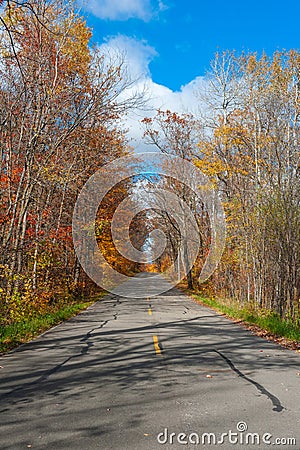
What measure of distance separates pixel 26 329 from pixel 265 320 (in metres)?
7.18

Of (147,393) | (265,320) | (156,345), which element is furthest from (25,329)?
(265,320)

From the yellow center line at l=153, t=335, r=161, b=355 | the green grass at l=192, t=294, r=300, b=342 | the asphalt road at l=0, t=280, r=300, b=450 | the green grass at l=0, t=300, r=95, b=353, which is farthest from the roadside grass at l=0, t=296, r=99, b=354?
the green grass at l=192, t=294, r=300, b=342

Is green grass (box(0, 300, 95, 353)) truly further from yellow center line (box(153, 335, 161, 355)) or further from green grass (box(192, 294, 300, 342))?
green grass (box(192, 294, 300, 342))

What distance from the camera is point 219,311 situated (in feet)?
62.5

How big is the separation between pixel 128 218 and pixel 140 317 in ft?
58.5

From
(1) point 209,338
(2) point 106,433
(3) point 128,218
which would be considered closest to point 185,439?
(2) point 106,433

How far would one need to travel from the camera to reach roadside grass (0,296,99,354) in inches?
400

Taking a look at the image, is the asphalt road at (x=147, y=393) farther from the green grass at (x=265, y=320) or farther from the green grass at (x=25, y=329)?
the green grass at (x=265, y=320)

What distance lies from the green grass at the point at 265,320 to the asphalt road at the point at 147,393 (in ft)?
3.71

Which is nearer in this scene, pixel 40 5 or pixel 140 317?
pixel 40 5

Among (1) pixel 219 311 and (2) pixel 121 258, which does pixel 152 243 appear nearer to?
(2) pixel 121 258

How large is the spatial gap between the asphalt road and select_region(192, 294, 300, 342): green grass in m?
1.13

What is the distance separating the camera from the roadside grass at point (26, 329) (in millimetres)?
10170

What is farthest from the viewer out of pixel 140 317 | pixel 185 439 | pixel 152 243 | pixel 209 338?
pixel 152 243
